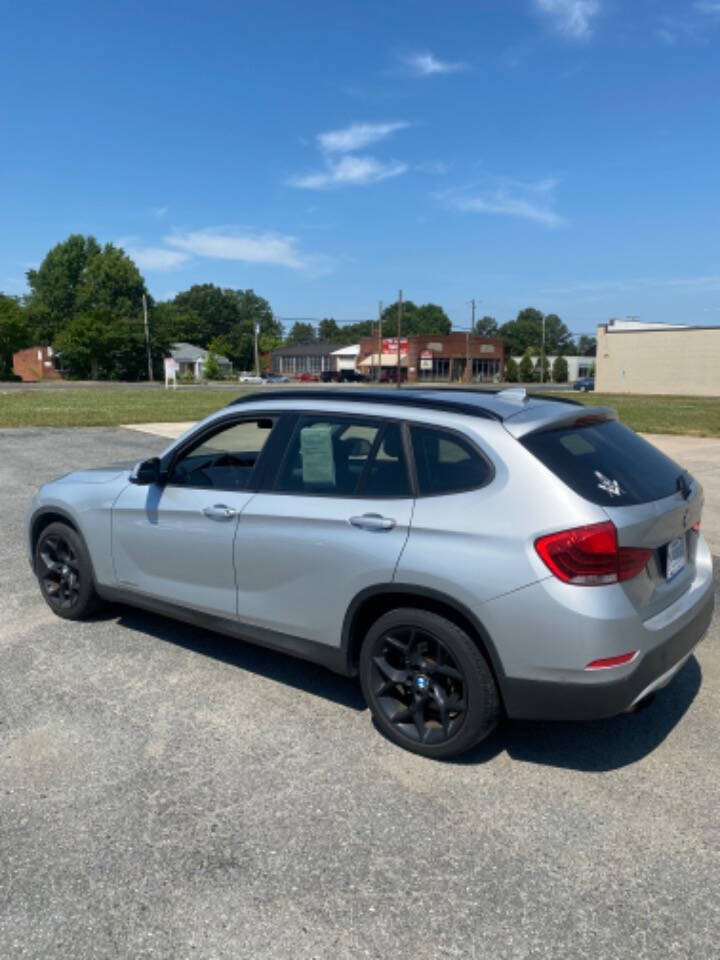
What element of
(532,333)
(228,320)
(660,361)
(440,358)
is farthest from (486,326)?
(660,361)

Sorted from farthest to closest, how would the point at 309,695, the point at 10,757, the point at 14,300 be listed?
the point at 14,300, the point at 309,695, the point at 10,757

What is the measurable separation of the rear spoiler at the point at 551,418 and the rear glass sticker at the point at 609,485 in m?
0.33

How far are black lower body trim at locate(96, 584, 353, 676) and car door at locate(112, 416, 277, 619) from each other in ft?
0.16

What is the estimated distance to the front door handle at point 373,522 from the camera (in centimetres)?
334

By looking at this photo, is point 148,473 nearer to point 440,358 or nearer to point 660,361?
point 660,361

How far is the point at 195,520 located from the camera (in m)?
4.12

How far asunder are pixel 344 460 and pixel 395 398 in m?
0.40

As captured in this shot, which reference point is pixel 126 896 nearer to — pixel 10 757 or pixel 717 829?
pixel 10 757

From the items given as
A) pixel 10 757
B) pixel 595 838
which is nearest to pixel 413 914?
pixel 595 838

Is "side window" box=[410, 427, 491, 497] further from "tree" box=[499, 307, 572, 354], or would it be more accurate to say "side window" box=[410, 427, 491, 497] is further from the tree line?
"tree" box=[499, 307, 572, 354]

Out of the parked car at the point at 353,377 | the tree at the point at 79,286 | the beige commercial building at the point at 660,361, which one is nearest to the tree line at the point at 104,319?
the tree at the point at 79,286

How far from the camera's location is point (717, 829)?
289 centimetres

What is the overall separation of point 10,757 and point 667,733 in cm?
305

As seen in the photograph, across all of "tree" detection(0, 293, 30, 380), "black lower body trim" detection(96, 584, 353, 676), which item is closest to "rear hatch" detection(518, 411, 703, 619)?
"black lower body trim" detection(96, 584, 353, 676)
